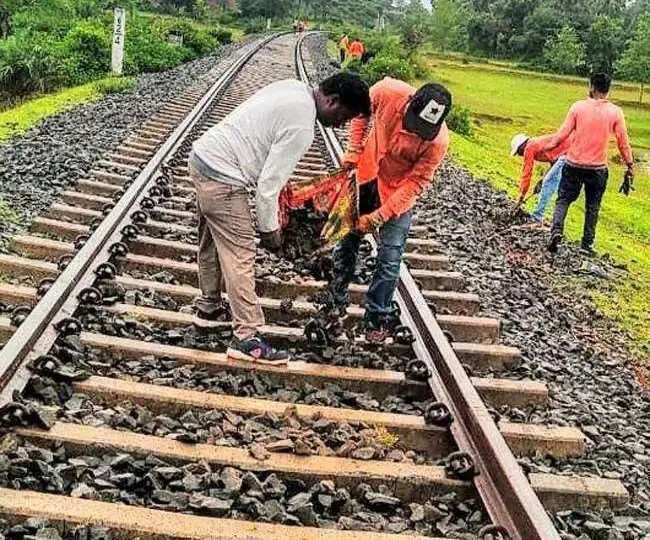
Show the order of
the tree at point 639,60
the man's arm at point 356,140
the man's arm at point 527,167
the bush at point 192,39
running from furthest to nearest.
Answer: the tree at point 639,60, the bush at point 192,39, the man's arm at point 527,167, the man's arm at point 356,140

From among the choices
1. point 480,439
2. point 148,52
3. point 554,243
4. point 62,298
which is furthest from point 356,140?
point 148,52

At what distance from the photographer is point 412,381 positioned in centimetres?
474

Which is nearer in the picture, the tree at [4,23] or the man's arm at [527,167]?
the man's arm at [527,167]

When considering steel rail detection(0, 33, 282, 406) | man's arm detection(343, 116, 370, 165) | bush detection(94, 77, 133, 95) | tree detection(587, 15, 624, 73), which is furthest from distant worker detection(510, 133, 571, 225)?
tree detection(587, 15, 624, 73)

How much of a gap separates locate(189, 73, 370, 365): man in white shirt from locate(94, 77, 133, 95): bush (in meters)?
10.7

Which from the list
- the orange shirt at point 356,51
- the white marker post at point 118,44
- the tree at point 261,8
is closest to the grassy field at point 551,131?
the orange shirt at point 356,51

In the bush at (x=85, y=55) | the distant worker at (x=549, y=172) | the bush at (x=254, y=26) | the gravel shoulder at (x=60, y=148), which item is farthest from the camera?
the bush at (x=254, y=26)

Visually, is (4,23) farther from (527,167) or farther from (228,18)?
(228,18)

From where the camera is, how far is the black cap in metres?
4.74

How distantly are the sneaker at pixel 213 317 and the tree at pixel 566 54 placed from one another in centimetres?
6028

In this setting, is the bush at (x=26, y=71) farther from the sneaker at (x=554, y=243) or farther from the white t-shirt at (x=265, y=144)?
the white t-shirt at (x=265, y=144)

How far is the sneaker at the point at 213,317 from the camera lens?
5090mm

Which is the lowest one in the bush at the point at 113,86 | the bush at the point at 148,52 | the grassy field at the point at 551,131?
the grassy field at the point at 551,131

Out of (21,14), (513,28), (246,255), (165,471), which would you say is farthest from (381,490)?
(513,28)
